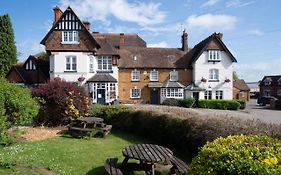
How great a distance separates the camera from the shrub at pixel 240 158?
357cm

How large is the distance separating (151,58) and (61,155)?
104ft

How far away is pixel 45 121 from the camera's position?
16.6 meters

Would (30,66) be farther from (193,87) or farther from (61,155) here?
(61,155)

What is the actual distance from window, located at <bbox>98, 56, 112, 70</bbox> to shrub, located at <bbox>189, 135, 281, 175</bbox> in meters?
31.7

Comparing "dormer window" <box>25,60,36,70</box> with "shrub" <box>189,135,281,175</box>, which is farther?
"dormer window" <box>25,60,36,70</box>

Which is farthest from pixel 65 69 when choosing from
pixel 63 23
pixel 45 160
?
pixel 45 160

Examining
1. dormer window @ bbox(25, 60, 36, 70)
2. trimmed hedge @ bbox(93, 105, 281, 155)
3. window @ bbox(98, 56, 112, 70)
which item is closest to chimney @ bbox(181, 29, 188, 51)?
window @ bbox(98, 56, 112, 70)

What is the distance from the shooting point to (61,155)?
9930mm

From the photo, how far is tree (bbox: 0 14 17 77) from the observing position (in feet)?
138

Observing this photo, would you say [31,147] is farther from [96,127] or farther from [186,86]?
[186,86]

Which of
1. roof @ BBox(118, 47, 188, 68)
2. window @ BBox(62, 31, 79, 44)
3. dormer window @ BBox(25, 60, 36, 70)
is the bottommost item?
dormer window @ BBox(25, 60, 36, 70)

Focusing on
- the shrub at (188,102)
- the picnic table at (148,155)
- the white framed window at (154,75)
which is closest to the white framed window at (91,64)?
the white framed window at (154,75)

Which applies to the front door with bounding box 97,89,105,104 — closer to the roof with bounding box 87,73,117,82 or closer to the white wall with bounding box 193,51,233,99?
the roof with bounding box 87,73,117,82

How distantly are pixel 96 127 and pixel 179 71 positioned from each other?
1077 inches
